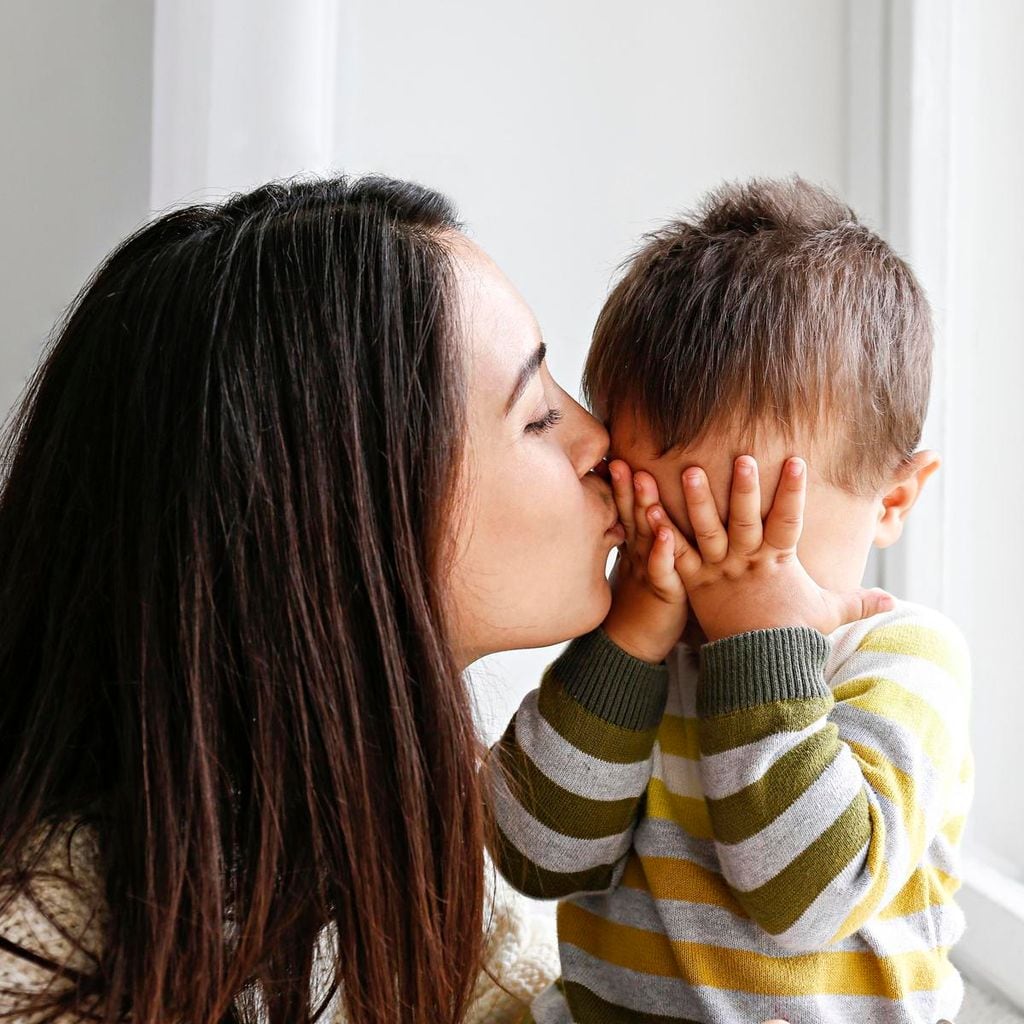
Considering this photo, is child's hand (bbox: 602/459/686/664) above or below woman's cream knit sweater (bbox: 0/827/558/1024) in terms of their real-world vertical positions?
above

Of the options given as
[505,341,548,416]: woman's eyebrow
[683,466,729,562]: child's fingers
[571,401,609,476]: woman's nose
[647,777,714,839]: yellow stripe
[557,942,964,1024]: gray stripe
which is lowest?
[557,942,964,1024]: gray stripe

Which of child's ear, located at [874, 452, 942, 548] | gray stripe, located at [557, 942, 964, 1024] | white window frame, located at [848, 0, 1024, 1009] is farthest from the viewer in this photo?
white window frame, located at [848, 0, 1024, 1009]

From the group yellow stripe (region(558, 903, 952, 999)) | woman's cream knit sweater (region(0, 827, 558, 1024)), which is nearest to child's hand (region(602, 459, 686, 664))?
yellow stripe (region(558, 903, 952, 999))

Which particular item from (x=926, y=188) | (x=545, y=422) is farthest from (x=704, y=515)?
(x=926, y=188)

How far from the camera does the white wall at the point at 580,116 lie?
1.35 metres

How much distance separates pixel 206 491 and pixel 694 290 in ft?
1.29

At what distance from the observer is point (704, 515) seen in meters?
0.83

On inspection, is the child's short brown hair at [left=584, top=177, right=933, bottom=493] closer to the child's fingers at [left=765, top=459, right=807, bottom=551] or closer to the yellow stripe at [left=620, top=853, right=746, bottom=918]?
the child's fingers at [left=765, top=459, right=807, bottom=551]

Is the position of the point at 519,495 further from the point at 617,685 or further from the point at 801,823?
the point at 801,823

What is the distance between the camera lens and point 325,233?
76cm

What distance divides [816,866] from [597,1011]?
24 centimetres

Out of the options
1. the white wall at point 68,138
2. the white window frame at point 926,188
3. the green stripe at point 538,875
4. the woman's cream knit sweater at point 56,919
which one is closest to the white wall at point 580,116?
the white window frame at point 926,188

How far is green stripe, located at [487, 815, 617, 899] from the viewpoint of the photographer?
0.89 m

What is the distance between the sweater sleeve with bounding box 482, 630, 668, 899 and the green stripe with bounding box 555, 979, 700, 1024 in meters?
0.08
